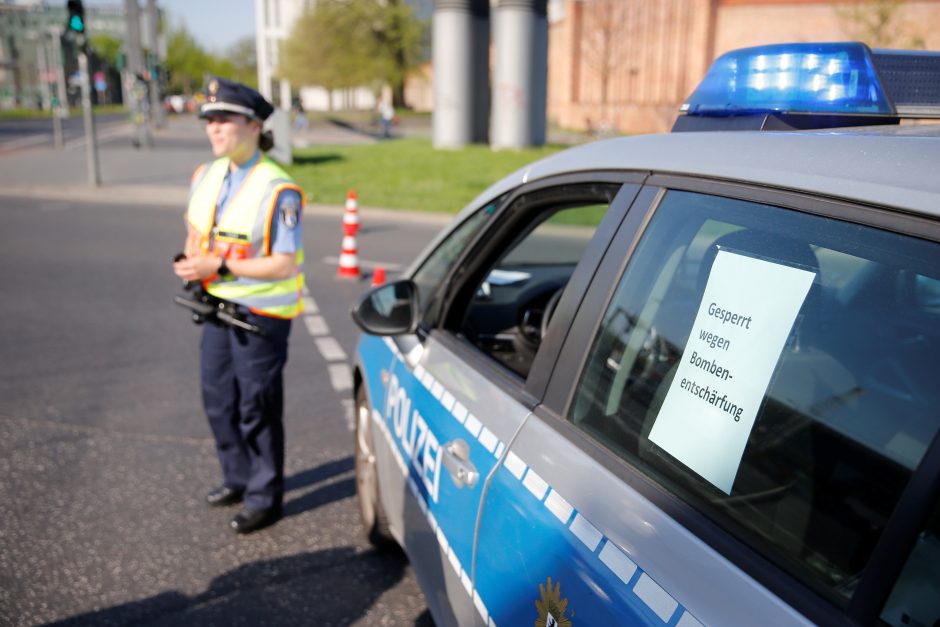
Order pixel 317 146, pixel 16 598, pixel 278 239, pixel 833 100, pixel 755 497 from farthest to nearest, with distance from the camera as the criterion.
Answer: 1. pixel 317 146
2. pixel 278 239
3. pixel 16 598
4. pixel 833 100
5. pixel 755 497

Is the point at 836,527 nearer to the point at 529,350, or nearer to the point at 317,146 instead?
the point at 529,350

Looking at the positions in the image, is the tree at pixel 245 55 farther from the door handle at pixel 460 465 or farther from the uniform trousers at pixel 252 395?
the door handle at pixel 460 465

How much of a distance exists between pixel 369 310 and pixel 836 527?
1.94m

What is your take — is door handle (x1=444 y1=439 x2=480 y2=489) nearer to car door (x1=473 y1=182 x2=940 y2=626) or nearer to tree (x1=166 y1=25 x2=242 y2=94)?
car door (x1=473 y1=182 x2=940 y2=626)

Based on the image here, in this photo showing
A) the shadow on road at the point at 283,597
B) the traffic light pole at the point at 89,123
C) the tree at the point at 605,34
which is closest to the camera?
the shadow on road at the point at 283,597

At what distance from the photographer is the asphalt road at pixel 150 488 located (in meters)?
3.32

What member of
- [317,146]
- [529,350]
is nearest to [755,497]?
[529,350]

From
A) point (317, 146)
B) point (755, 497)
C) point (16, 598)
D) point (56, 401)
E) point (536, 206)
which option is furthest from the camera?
point (317, 146)

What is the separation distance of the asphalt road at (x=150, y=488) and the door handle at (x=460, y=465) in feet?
4.00

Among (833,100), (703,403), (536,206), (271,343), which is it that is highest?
(833,100)

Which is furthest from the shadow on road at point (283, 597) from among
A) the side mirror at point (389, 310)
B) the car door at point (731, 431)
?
the car door at point (731, 431)

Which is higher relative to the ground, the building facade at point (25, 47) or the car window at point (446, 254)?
the building facade at point (25, 47)

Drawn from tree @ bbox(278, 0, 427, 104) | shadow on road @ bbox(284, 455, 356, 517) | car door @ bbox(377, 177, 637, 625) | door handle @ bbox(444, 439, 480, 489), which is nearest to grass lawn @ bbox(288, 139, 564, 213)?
shadow on road @ bbox(284, 455, 356, 517)

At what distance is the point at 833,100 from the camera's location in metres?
1.84
